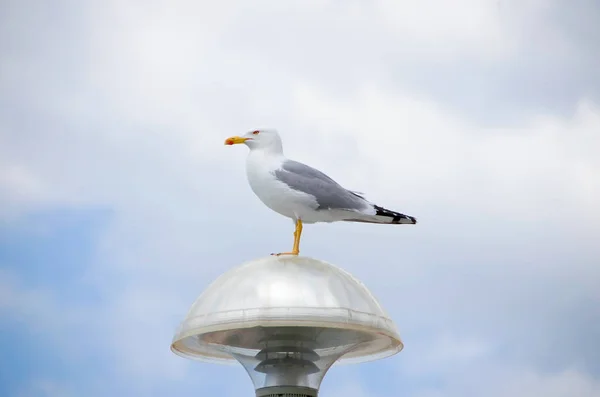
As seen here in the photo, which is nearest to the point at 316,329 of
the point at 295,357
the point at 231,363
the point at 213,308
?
the point at 295,357

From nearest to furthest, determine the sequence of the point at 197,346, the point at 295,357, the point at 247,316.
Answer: the point at 247,316
the point at 295,357
the point at 197,346

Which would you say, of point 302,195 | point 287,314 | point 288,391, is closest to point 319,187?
point 302,195

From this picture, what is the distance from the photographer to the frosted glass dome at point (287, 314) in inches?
289

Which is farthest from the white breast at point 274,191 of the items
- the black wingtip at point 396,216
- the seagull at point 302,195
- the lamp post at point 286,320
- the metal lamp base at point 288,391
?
the metal lamp base at point 288,391

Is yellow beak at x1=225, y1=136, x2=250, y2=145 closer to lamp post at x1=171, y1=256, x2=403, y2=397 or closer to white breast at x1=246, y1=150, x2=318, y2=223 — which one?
white breast at x1=246, y1=150, x2=318, y2=223

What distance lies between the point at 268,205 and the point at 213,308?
1686mm

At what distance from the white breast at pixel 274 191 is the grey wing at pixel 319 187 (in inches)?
2.2

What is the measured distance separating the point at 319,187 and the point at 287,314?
1912mm

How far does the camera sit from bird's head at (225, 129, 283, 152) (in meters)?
9.18

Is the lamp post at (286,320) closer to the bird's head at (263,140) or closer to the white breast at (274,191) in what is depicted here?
the white breast at (274,191)

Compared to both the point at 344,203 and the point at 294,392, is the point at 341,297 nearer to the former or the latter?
the point at 294,392

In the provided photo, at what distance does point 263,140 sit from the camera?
920 cm

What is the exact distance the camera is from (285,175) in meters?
8.88

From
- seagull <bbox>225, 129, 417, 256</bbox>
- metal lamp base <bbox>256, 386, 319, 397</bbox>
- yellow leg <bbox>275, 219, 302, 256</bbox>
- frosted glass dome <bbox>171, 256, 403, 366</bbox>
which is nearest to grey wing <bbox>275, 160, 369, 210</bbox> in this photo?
seagull <bbox>225, 129, 417, 256</bbox>
